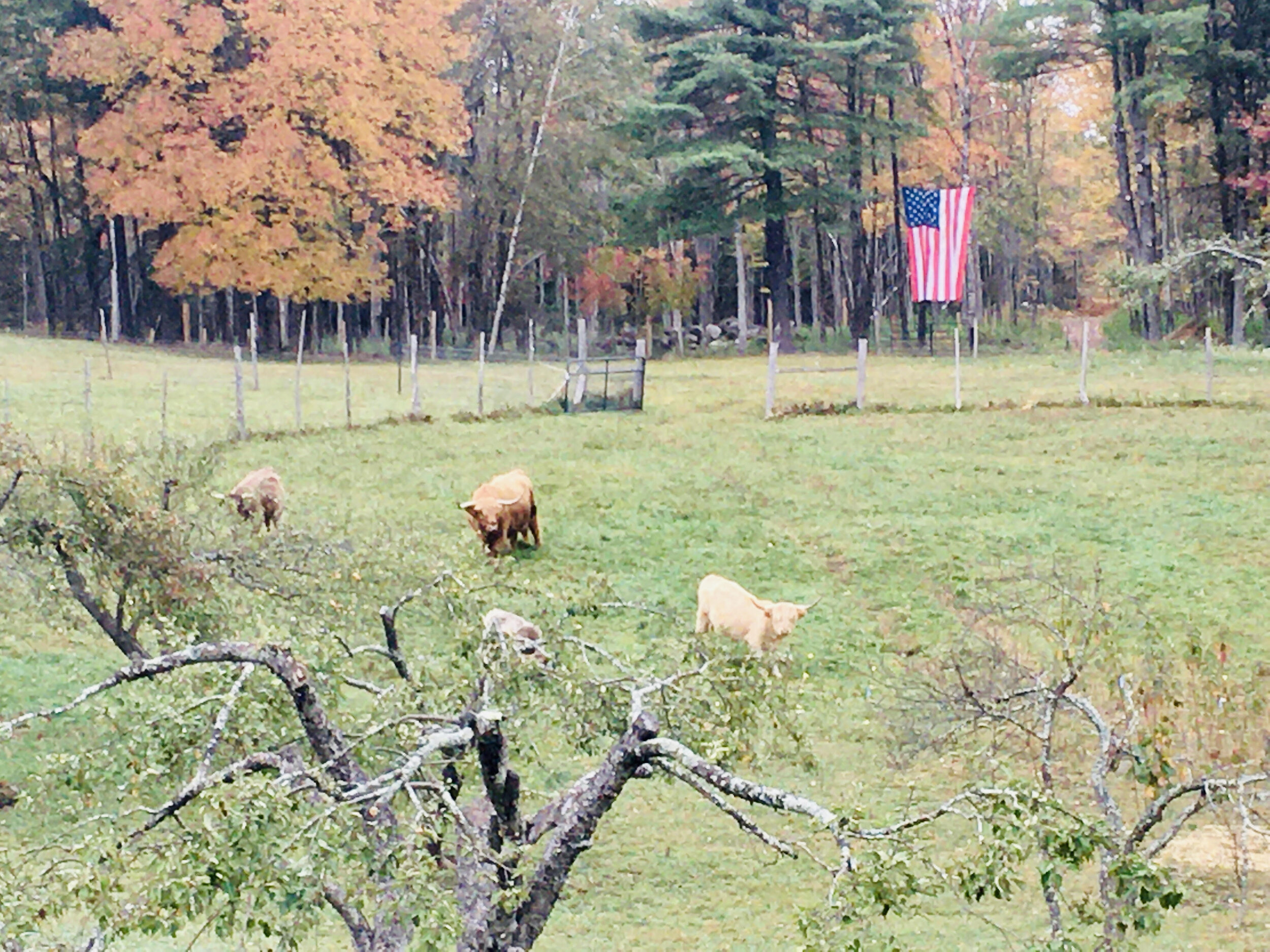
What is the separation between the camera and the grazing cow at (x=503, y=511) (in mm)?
19750

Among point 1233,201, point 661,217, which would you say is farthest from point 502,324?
point 1233,201

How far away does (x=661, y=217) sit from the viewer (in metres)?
48.1

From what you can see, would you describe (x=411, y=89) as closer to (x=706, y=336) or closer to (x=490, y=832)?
(x=706, y=336)

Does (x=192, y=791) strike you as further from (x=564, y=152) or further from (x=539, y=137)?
(x=564, y=152)

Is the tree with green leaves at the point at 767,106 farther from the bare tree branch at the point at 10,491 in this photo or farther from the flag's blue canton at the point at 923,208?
the bare tree branch at the point at 10,491

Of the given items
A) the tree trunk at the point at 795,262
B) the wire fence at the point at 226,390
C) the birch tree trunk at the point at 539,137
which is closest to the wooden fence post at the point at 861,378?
the wire fence at the point at 226,390

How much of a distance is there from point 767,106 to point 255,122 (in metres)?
14.1

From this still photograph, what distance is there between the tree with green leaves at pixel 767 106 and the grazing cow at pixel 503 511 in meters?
25.4

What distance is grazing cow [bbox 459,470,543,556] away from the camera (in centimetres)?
1975

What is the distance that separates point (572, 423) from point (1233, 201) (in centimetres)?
2386

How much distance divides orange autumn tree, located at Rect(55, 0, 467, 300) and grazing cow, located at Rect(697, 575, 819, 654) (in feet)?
97.7

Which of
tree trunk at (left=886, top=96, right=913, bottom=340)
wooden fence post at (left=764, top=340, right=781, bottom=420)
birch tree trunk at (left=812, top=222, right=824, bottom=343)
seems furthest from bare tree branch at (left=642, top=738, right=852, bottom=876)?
birch tree trunk at (left=812, top=222, right=824, bottom=343)

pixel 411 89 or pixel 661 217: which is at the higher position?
pixel 411 89

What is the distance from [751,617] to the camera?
1553cm
